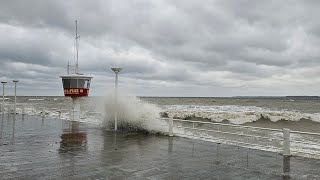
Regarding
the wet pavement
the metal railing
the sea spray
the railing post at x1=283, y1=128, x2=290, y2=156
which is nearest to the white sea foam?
the sea spray

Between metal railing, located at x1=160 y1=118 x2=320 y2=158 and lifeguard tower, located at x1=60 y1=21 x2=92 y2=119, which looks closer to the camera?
metal railing, located at x1=160 y1=118 x2=320 y2=158

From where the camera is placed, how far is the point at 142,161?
934cm

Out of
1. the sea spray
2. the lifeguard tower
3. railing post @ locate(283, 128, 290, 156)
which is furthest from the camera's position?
the lifeguard tower

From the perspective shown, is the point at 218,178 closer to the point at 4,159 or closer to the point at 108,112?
the point at 4,159

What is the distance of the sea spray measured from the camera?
56.0 ft

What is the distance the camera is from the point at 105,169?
8.20m

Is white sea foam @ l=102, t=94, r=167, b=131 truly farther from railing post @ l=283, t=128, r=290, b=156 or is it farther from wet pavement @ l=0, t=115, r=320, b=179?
railing post @ l=283, t=128, r=290, b=156

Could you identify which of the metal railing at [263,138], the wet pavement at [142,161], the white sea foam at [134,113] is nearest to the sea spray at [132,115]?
the white sea foam at [134,113]

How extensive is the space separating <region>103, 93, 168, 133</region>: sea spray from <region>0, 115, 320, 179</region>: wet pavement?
12.5 feet

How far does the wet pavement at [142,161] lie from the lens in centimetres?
775

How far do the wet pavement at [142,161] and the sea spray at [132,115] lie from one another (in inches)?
149

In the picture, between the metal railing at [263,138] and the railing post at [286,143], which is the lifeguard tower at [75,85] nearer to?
the metal railing at [263,138]

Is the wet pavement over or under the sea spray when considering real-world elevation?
under

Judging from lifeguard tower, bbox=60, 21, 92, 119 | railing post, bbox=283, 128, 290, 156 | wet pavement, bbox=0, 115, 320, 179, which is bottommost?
wet pavement, bbox=0, 115, 320, 179
